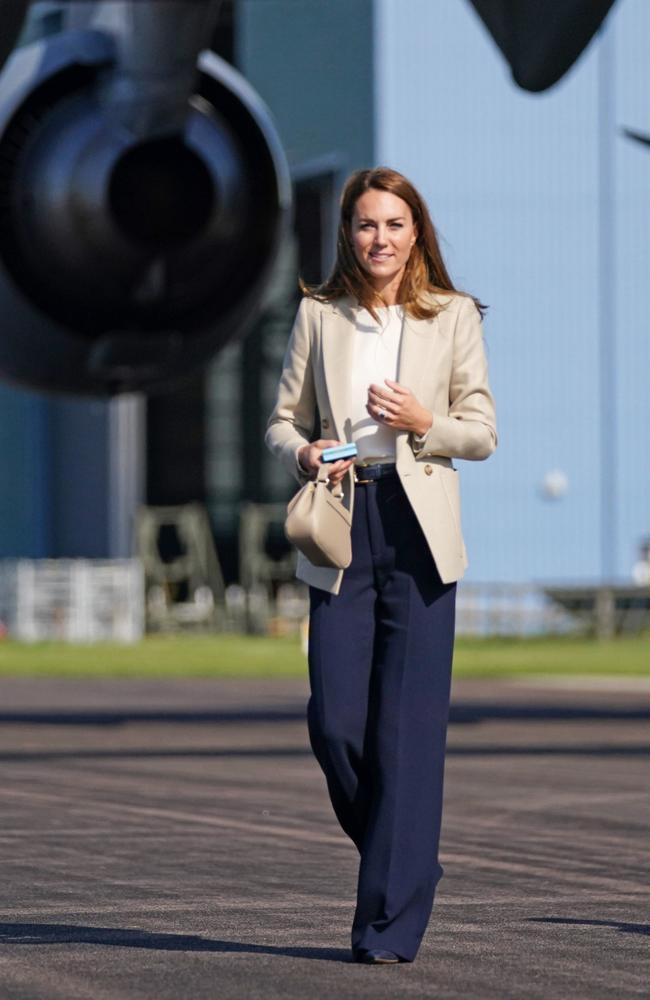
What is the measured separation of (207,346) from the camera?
1202 centimetres

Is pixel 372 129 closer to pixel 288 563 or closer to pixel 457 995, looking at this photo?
pixel 288 563

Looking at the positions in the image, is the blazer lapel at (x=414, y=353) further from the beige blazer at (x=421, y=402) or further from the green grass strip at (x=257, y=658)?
the green grass strip at (x=257, y=658)

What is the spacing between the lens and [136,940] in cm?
583

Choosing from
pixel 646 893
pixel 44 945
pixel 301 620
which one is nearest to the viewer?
pixel 44 945

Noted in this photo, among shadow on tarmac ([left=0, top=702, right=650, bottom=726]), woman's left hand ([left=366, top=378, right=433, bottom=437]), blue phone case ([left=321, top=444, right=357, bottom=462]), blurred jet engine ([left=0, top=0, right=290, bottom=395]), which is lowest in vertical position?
shadow on tarmac ([left=0, top=702, right=650, bottom=726])

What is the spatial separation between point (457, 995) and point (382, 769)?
0.67 meters

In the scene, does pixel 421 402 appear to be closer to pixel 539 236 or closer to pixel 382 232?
pixel 382 232

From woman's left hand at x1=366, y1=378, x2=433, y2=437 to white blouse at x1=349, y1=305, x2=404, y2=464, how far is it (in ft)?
0.27

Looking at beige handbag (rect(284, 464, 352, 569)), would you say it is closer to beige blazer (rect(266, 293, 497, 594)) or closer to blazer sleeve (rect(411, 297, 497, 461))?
beige blazer (rect(266, 293, 497, 594))

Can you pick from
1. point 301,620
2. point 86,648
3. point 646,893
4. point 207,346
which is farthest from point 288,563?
point 646,893

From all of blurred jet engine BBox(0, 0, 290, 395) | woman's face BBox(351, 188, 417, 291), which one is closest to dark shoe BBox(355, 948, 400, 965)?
woman's face BBox(351, 188, 417, 291)

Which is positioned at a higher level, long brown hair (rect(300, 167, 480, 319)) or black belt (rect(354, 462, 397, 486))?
long brown hair (rect(300, 167, 480, 319))

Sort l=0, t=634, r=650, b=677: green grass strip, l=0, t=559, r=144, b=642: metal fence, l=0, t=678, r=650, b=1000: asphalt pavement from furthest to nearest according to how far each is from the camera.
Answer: l=0, t=559, r=144, b=642: metal fence, l=0, t=634, r=650, b=677: green grass strip, l=0, t=678, r=650, b=1000: asphalt pavement

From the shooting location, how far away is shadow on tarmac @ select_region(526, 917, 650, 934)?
6043 mm
